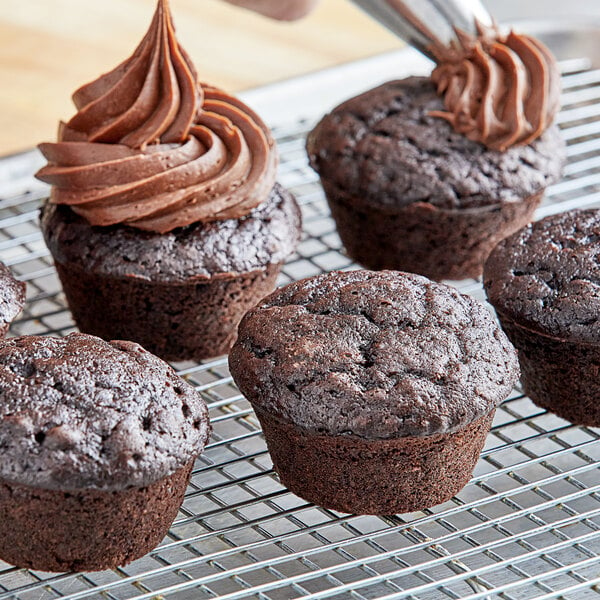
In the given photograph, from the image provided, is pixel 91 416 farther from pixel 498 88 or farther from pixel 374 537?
pixel 498 88

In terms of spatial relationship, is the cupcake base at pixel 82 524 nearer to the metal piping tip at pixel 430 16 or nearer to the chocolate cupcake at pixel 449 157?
the chocolate cupcake at pixel 449 157

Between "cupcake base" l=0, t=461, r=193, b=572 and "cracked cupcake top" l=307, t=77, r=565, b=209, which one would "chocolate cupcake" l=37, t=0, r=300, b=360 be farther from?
"cupcake base" l=0, t=461, r=193, b=572

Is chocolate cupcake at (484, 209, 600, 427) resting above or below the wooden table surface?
below

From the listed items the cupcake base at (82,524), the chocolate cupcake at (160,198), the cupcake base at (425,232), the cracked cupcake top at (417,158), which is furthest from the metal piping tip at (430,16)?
the cupcake base at (82,524)

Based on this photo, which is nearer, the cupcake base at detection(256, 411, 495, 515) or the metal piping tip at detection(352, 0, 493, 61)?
the cupcake base at detection(256, 411, 495, 515)

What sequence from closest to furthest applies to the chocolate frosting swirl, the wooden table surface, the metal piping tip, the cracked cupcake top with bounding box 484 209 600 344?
the cracked cupcake top with bounding box 484 209 600 344
the chocolate frosting swirl
the metal piping tip
the wooden table surface

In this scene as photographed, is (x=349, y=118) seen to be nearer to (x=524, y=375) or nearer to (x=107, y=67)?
(x=524, y=375)

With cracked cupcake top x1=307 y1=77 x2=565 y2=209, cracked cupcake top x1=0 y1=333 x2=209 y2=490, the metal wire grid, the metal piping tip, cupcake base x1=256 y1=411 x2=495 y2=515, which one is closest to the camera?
cracked cupcake top x1=0 y1=333 x2=209 y2=490

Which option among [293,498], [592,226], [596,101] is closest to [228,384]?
[293,498]

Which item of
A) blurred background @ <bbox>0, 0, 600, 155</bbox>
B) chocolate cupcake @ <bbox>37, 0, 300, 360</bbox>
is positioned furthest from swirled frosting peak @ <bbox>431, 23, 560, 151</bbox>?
blurred background @ <bbox>0, 0, 600, 155</bbox>
